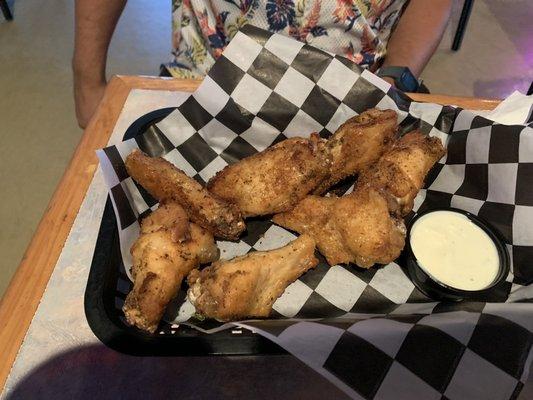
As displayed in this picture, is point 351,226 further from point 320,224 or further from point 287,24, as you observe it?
point 287,24

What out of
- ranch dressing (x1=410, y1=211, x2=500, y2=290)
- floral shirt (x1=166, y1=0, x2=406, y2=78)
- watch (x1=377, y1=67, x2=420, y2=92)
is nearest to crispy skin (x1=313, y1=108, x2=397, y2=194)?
ranch dressing (x1=410, y1=211, x2=500, y2=290)

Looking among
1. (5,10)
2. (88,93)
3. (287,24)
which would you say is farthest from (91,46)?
(5,10)

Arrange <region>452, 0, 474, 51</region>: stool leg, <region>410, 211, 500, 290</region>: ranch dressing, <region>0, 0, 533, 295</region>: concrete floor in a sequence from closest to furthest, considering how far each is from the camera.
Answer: <region>410, 211, 500, 290</region>: ranch dressing < <region>0, 0, 533, 295</region>: concrete floor < <region>452, 0, 474, 51</region>: stool leg

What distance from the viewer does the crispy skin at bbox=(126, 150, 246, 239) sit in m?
1.26

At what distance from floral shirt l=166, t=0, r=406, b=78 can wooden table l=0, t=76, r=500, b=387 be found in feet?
0.63

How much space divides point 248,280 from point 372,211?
0.42 meters

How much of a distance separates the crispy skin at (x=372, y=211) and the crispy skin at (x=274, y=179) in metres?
0.06

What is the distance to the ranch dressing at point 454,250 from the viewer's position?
1.24 meters

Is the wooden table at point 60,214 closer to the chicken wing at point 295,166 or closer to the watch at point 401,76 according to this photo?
the watch at point 401,76

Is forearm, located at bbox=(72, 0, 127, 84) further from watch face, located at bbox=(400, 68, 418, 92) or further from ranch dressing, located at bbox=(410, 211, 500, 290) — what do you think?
ranch dressing, located at bbox=(410, 211, 500, 290)

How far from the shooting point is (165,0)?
174 inches

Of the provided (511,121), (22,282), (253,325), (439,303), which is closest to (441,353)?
(439,303)

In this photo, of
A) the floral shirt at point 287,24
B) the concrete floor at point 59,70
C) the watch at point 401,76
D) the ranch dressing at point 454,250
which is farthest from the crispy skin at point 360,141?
the concrete floor at point 59,70

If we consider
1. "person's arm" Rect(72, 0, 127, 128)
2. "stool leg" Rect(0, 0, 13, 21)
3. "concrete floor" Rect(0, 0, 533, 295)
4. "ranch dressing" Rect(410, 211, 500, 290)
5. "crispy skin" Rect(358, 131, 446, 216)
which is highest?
"person's arm" Rect(72, 0, 127, 128)
